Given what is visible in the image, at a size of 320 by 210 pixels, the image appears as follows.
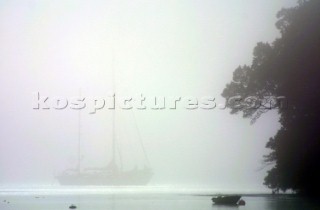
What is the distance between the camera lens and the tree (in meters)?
7.88

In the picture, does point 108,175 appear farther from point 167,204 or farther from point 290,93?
point 290,93

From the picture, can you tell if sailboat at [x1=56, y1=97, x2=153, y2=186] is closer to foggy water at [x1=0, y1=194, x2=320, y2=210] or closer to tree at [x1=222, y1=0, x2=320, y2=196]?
foggy water at [x1=0, y1=194, x2=320, y2=210]

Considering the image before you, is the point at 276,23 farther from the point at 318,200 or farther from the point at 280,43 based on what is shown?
the point at 318,200

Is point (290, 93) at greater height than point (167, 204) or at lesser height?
greater

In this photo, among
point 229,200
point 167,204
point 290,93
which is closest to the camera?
point 229,200

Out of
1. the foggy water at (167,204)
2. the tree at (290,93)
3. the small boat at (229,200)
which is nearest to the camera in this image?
the foggy water at (167,204)

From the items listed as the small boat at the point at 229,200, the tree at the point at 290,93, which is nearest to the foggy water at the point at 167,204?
the small boat at the point at 229,200

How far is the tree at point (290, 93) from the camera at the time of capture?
310 inches

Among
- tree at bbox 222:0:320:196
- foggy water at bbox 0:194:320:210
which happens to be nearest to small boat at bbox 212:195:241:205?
foggy water at bbox 0:194:320:210

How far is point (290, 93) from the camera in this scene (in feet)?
26.5

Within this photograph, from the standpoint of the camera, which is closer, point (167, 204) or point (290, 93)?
point (290, 93)

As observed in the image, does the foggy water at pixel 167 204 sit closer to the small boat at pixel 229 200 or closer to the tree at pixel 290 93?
the small boat at pixel 229 200

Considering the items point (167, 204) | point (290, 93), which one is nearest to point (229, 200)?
point (167, 204)

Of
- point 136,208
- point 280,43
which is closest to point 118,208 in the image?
point 136,208
